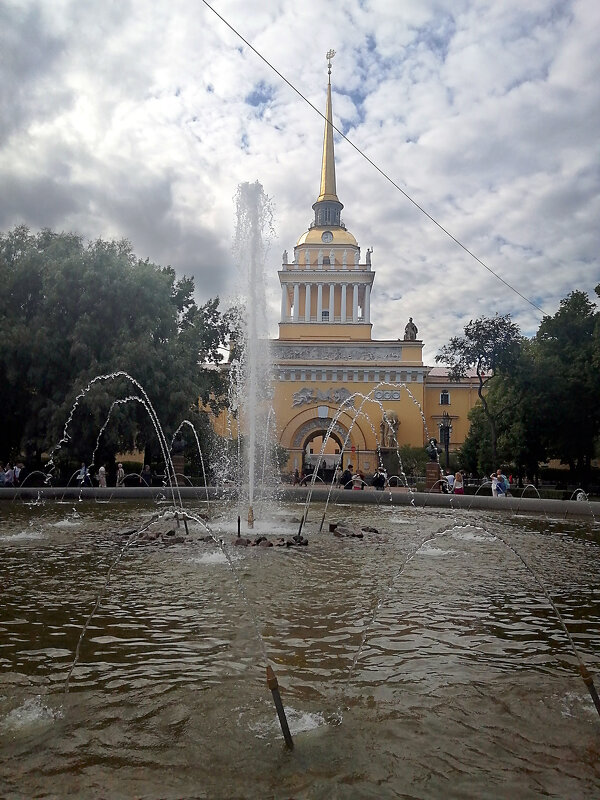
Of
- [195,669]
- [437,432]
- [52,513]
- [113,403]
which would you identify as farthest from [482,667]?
[437,432]

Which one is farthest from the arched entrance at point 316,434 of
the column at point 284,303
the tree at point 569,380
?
the tree at point 569,380

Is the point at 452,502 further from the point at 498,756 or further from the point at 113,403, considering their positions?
the point at 498,756

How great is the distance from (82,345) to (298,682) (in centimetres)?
1836

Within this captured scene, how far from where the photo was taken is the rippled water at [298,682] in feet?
8.76

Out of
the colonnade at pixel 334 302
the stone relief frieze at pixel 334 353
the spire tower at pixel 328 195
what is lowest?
the stone relief frieze at pixel 334 353

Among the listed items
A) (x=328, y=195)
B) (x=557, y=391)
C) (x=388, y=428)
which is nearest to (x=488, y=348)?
(x=557, y=391)

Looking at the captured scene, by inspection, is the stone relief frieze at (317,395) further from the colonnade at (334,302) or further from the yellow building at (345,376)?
the colonnade at (334,302)

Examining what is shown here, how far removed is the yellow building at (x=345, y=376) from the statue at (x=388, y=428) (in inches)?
2.7

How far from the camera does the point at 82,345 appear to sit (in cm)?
2038

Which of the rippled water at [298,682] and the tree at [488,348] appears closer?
the rippled water at [298,682]

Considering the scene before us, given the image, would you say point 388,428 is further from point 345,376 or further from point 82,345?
point 82,345

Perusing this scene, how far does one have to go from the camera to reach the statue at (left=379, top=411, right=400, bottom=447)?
39938 mm

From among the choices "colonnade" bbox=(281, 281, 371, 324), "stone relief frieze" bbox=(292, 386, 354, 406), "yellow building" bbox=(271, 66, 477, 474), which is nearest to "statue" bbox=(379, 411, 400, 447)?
"yellow building" bbox=(271, 66, 477, 474)

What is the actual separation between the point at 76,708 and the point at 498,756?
2.04 meters
